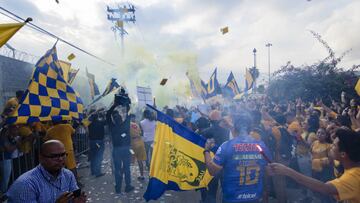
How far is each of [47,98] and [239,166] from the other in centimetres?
333

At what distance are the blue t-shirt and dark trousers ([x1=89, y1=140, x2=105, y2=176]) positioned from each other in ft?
21.2

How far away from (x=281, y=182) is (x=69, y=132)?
14.3 ft

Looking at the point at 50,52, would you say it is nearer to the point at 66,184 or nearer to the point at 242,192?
the point at 66,184

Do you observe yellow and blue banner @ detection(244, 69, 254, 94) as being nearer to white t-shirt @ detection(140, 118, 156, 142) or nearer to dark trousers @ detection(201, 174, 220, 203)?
white t-shirt @ detection(140, 118, 156, 142)

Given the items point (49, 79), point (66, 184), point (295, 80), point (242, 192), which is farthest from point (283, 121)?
point (295, 80)

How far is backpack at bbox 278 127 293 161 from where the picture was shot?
7418 mm

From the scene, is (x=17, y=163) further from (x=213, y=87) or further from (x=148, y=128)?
(x=213, y=87)

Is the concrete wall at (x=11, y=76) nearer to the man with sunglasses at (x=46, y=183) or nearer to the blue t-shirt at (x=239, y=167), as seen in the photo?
the man with sunglasses at (x=46, y=183)

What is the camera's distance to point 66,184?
305 cm

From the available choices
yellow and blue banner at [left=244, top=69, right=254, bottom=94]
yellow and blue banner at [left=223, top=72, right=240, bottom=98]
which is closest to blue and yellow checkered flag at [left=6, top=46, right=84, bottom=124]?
yellow and blue banner at [left=223, top=72, right=240, bottom=98]

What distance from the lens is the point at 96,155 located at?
995 centimetres

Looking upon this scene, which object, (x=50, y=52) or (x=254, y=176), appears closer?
(x=254, y=176)

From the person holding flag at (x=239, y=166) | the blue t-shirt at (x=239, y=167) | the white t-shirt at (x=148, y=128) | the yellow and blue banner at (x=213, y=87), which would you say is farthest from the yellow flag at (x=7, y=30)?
the yellow and blue banner at (x=213, y=87)

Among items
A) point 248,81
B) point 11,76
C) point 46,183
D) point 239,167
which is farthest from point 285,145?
point 248,81
